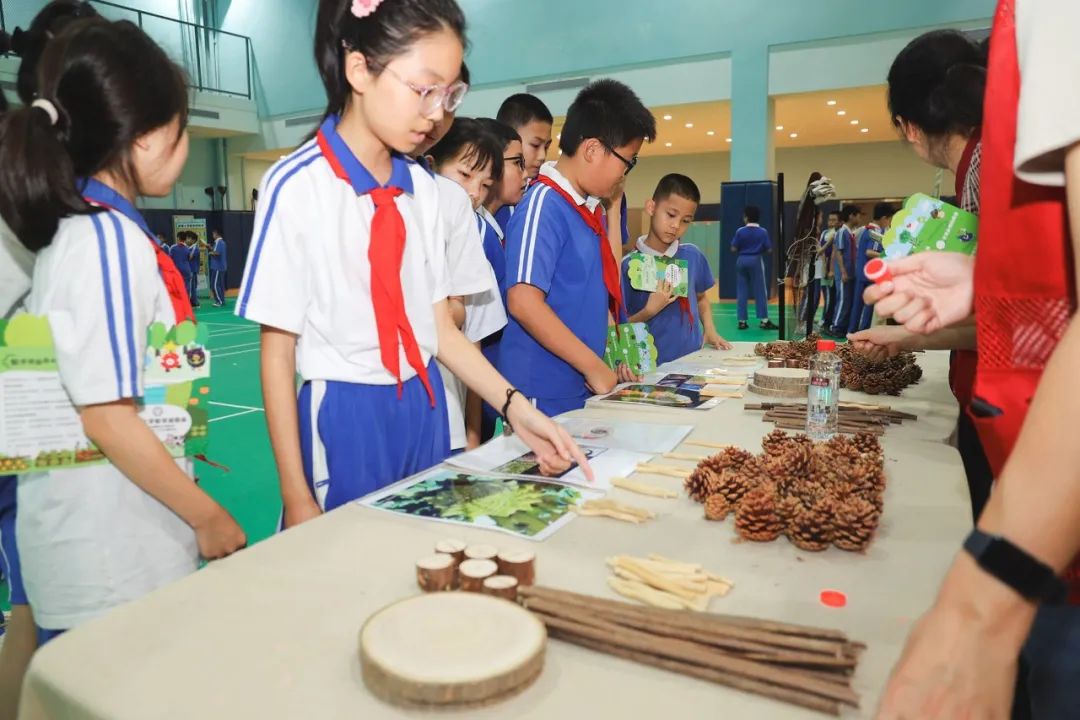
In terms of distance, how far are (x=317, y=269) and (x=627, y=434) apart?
805 mm

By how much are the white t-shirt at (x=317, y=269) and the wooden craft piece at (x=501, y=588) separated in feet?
2.23

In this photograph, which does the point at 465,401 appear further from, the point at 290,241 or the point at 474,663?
the point at 474,663

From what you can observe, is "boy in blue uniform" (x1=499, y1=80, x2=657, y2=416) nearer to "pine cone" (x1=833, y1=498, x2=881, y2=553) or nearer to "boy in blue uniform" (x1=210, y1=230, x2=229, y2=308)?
"pine cone" (x1=833, y1=498, x2=881, y2=553)

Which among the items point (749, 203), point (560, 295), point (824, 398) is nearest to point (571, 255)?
point (560, 295)

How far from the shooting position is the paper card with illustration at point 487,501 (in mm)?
1184

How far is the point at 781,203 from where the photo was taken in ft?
15.4

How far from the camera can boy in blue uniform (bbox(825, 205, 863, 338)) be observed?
9570 millimetres

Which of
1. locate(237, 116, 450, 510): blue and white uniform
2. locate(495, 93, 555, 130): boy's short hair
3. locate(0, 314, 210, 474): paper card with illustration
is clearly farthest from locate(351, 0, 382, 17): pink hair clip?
locate(495, 93, 555, 130): boy's short hair

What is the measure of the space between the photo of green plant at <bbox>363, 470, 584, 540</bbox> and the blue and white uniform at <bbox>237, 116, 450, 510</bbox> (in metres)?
0.15

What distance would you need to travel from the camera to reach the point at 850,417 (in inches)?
74.5

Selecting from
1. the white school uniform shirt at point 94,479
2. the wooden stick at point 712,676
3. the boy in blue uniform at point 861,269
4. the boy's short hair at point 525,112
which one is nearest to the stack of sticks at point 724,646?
the wooden stick at point 712,676

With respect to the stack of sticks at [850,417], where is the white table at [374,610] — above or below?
below

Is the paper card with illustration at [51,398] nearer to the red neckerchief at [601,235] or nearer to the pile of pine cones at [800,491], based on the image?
the pile of pine cones at [800,491]

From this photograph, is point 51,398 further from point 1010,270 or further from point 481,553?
point 1010,270
